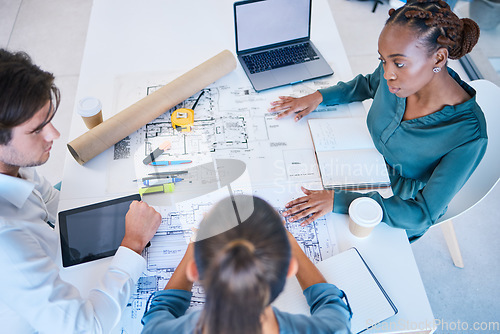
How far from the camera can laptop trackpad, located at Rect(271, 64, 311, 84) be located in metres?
1.48

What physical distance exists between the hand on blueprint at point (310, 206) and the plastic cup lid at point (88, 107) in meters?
0.69

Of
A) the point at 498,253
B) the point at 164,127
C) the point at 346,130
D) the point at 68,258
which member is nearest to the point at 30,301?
the point at 68,258

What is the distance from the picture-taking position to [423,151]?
1.23 meters

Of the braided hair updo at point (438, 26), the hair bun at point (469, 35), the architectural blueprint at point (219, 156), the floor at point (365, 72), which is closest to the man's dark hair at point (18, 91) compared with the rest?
the architectural blueprint at point (219, 156)

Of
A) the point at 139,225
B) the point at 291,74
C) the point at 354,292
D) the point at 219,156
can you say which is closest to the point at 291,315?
the point at 354,292

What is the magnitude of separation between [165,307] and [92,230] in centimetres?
34

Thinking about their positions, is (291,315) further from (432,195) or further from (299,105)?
(299,105)

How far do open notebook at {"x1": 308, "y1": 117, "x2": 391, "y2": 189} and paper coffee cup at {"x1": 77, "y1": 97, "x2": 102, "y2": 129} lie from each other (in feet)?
2.38

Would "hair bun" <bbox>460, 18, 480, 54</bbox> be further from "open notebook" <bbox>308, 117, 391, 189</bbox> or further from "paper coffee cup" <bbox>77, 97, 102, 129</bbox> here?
"paper coffee cup" <bbox>77, 97, 102, 129</bbox>

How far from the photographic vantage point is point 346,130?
1.34 meters

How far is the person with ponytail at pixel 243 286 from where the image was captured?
639 mm

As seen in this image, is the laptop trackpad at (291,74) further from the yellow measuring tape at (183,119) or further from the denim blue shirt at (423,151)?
the yellow measuring tape at (183,119)

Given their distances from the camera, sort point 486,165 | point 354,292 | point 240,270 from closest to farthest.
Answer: point 240,270
point 354,292
point 486,165

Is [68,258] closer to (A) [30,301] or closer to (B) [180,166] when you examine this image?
(A) [30,301]
